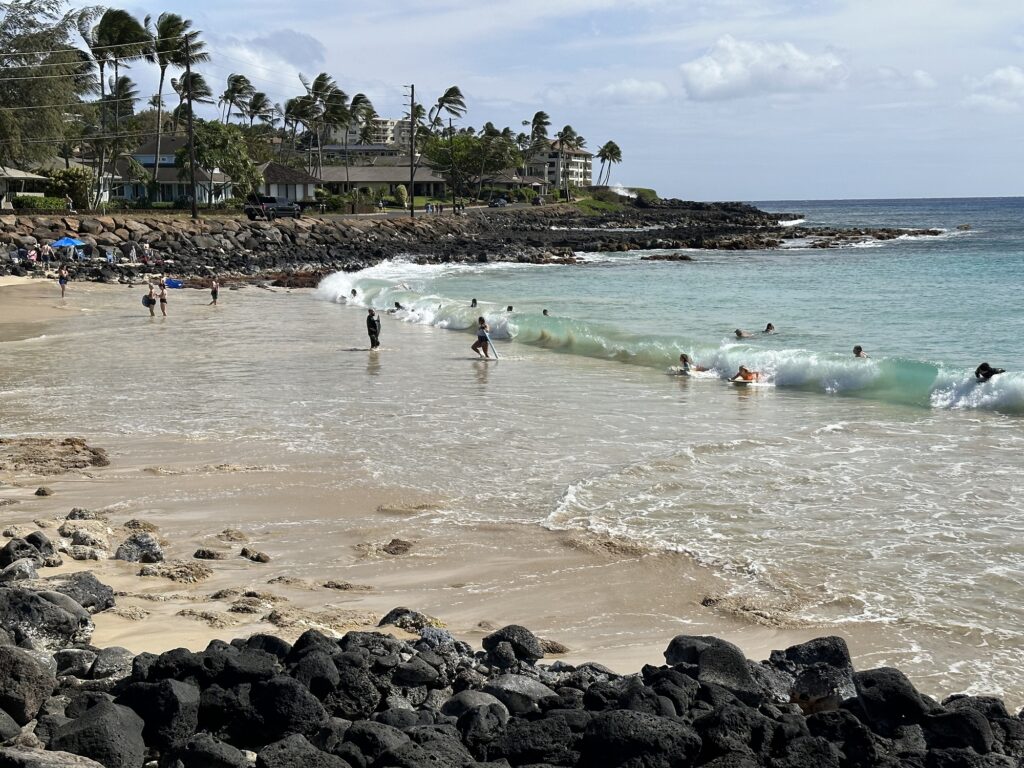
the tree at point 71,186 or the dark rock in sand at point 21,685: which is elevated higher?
the tree at point 71,186

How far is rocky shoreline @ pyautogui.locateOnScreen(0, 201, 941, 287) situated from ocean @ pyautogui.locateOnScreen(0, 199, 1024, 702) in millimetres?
13505

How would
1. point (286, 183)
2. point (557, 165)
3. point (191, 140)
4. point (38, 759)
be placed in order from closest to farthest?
point (38, 759)
point (191, 140)
point (286, 183)
point (557, 165)

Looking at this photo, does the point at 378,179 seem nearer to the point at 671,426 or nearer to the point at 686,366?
the point at 686,366

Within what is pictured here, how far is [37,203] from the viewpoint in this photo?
188 feet

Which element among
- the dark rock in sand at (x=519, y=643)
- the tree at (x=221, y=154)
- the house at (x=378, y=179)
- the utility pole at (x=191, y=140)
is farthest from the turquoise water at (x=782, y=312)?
the house at (x=378, y=179)

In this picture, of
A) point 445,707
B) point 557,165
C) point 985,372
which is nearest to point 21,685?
point 445,707

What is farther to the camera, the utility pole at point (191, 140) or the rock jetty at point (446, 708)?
the utility pole at point (191, 140)

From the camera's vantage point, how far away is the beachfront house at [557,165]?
6161 inches

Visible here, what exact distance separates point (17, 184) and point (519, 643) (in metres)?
64.4

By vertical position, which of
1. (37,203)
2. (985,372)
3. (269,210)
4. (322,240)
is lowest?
(985,372)

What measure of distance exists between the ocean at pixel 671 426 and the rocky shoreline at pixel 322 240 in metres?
13.5

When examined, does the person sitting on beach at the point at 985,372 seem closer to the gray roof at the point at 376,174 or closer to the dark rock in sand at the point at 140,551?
the dark rock in sand at the point at 140,551

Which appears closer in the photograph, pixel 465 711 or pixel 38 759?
pixel 38 759

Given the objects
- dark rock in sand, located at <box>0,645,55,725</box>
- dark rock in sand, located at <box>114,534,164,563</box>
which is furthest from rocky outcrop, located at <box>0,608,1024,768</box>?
dark rock in sand, located at <box>114,534,164,563</box>
